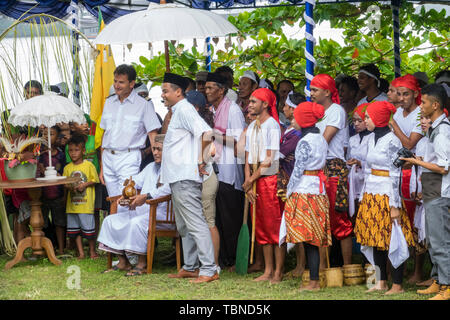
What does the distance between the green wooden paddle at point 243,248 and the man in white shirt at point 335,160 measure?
732 mm

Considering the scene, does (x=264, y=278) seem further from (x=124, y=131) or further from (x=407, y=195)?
(x=124, y=131)

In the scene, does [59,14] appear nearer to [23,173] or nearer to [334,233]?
[23,173]

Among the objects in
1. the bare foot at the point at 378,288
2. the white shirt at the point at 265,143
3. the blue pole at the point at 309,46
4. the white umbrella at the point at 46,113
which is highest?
the blue pole at the point at 309,46

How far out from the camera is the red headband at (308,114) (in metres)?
5.05

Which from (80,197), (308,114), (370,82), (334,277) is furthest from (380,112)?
(80,197)

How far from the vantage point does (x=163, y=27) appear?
230 inches

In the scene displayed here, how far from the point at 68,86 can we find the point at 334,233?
3.64 m

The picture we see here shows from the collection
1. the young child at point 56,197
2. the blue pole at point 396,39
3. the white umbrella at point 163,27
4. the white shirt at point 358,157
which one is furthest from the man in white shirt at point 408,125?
the young child at point 56,197

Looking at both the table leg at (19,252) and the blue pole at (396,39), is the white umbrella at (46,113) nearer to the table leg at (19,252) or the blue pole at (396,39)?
the table leg at (19,252)

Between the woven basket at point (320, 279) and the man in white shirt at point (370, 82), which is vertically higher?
the man in white shirt at point (370, 82)

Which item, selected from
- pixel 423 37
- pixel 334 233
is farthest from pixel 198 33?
pixel 423 37

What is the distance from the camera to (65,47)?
23.6 ft

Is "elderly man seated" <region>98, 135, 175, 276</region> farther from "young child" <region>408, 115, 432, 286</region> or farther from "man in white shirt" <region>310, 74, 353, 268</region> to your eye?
"young child" <region>408, 115, 432, 286</region>

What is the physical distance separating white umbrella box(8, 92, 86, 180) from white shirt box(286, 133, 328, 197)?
107 inches
